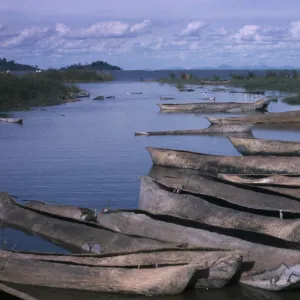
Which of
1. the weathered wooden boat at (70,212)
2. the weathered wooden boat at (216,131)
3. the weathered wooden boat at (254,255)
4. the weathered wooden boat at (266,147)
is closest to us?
the weathered wooden boat at (254,255)

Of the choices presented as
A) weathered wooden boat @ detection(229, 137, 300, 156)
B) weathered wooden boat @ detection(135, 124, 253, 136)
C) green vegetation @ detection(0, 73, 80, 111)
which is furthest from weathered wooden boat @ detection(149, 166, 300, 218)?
green vegetation @ detection(0, 73, 80, 111)

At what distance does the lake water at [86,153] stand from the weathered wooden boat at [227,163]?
2.31 ft

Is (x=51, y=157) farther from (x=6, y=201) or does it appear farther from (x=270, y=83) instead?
(x=270, y=83)

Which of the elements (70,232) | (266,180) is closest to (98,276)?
(70,232)

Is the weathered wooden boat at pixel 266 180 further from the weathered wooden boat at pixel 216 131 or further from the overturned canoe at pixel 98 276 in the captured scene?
the weathered wooden boat at pixel 216 131

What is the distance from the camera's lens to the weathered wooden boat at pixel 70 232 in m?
7.93

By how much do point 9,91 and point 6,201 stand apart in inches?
1086

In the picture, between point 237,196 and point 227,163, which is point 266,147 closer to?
point 227,163

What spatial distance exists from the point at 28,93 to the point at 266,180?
29891 millimetres

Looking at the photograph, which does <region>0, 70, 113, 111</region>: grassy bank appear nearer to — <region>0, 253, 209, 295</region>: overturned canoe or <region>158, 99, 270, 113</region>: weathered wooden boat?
<region>158, 99, 270, 113</region>: weathered wooden boat

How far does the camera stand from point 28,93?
1555 inches

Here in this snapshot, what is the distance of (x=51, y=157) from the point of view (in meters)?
18.7

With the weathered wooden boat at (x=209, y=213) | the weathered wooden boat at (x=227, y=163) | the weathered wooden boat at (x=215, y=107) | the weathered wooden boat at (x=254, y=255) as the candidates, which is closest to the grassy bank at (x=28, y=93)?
the weathered wooden boat at (x=215, y=107)

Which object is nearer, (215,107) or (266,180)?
(266,180)
